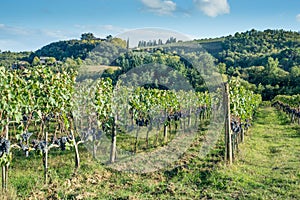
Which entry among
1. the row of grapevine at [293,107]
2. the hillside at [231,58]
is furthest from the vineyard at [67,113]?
the row of grapevine at [293,107]

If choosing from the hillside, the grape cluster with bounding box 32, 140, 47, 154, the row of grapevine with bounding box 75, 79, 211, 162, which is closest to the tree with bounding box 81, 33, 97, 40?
the hillside

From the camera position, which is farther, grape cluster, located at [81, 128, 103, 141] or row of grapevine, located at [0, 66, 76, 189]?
grape cluster, located at [81, 128, 103, 141]

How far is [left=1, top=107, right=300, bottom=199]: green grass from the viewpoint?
21.4 ft

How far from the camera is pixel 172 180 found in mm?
7703

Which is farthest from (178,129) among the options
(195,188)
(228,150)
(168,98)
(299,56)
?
(299,56)

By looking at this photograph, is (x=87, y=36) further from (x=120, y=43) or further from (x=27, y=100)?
(x=27, y=100)

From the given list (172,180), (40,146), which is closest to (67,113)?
(40,146)

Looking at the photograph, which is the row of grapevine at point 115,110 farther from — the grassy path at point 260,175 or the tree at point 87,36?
the tree at point 87,36

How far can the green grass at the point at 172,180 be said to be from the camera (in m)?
6.51

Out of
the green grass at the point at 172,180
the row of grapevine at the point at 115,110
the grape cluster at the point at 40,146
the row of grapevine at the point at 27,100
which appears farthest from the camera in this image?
the row of grapevine at the point at 115,110

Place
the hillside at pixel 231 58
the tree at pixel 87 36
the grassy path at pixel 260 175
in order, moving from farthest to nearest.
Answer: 1. the tree at pixel 87 36
2. the hillside at pixel 231 58
3. the grassy path at pixel 260 175

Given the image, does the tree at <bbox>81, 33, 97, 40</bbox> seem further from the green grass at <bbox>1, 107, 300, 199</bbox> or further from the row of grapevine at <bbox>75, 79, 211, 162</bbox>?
the green grass at <bbox>1, 107, 300, 199</bbox>

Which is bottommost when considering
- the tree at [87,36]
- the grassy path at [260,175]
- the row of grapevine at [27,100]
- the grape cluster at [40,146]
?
the grassy path at [260,175]

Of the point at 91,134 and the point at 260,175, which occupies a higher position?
the point at 91,134
